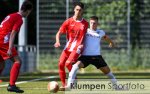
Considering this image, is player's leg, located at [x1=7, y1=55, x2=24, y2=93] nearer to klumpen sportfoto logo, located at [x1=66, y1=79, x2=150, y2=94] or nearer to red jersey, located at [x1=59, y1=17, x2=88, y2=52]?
klumpen sportfoto logo, located at [x1=66, y1=79, x2=150, y2=94]

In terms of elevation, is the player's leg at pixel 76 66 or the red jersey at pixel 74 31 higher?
the red jersey at pixel 74 31

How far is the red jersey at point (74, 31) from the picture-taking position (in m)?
15.3

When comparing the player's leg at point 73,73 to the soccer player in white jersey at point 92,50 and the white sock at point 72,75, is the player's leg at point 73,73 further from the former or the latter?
the soccer player in white jersey at point 92,50

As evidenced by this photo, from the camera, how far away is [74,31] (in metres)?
15.3

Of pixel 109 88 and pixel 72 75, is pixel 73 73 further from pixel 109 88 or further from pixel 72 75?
pixel 109 88

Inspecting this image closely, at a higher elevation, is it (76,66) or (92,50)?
(92,50)

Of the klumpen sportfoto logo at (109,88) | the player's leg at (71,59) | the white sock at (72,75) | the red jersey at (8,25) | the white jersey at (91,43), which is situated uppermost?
the red jersey at (8,25)

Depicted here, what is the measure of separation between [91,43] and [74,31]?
19.7 inches

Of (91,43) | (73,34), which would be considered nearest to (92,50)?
(91,43)

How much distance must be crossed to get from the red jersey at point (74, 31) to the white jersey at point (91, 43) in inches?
7.7

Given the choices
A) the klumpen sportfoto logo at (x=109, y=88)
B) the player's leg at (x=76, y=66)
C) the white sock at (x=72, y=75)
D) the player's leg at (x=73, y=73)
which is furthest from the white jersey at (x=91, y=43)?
the klumpen sportfoto logo at (x=109, y=88)

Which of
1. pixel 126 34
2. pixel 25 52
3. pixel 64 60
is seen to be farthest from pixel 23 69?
pixel 64 60

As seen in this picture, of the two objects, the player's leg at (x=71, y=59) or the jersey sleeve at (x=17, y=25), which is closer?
the jersey sleeve at (x=17, y=25)

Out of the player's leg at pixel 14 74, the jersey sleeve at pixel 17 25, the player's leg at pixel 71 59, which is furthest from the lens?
the player's leg at pixel 71 59
